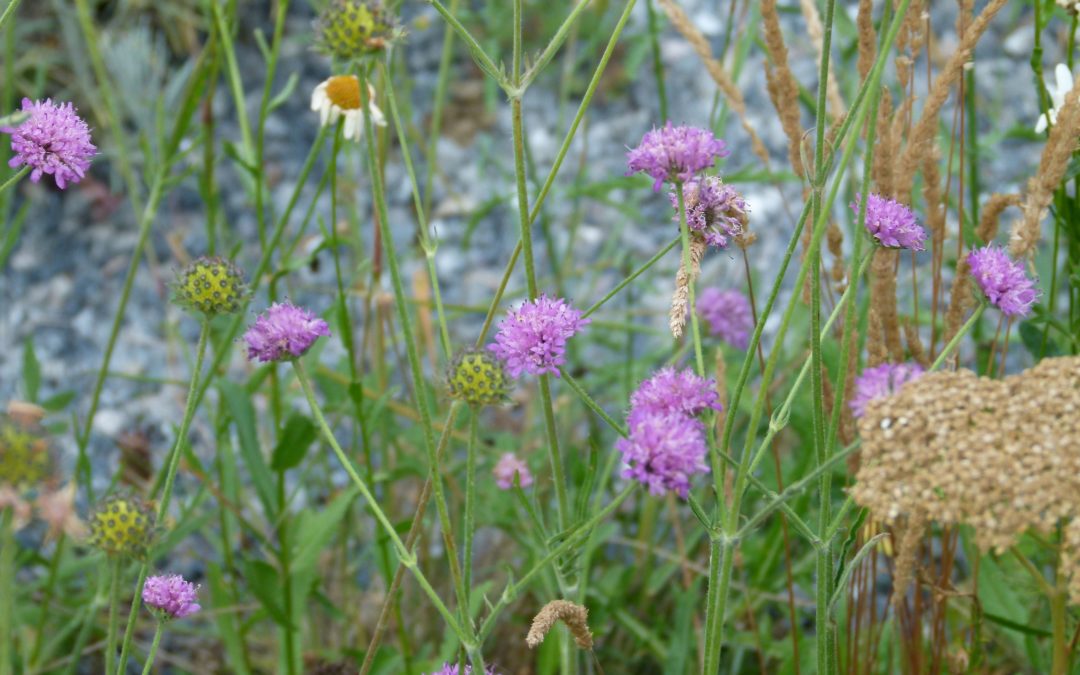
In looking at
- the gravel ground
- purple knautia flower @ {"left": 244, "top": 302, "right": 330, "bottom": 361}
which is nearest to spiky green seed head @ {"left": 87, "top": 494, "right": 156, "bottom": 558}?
purple knautia flower @ {"left": 244, "top": 302, "right": 330, "bottom": 361}

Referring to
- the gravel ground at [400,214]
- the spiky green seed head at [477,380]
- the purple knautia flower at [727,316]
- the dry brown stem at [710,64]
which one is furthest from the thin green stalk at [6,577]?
the gravel ground at [400,214]

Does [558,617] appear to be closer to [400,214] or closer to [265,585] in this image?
[265,585]

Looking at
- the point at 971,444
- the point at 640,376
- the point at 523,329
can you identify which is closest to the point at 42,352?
the point at 640,376

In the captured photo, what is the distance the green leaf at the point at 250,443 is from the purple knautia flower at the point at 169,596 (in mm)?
508

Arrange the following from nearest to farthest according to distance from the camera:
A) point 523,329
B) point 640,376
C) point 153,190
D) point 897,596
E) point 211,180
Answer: point 523,329, point 897,596, point 153,190, point 211,180, point 640,376

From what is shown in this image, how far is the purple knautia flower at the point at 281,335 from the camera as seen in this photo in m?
1.05

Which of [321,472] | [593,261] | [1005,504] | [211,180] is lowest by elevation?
[1005,504]

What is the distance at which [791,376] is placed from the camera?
72.4 inches

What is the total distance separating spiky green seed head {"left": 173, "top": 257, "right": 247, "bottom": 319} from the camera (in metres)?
1.05

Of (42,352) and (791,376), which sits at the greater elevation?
(42,352)

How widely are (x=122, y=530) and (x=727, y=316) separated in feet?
3.58

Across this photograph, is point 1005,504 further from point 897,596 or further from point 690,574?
point 690,574

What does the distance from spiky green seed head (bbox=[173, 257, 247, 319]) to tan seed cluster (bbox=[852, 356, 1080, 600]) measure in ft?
1.73

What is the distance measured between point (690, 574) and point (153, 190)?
2.84ft
